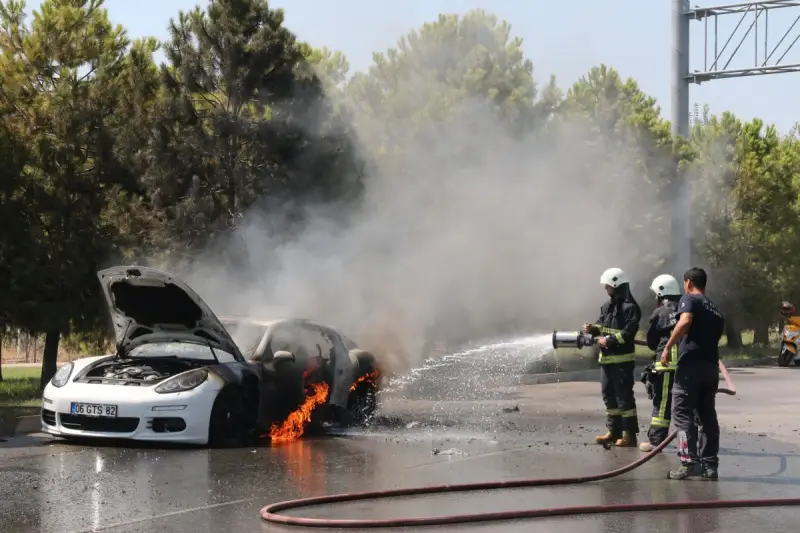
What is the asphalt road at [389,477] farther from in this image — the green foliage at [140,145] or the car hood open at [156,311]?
the green foliage at [140,145]

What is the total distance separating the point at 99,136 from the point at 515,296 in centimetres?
1012

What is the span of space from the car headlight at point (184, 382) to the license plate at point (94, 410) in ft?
1.45

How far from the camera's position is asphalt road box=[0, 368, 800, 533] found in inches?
261

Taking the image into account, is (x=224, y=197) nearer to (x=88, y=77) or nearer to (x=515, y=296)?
(x=88, y=77)

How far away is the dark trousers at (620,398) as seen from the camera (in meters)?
10.5

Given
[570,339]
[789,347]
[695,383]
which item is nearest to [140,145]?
[570,339]

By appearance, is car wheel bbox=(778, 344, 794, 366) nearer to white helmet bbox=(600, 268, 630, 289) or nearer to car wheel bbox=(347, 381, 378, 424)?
car wheel bbox=(347, 381, 378, 424)

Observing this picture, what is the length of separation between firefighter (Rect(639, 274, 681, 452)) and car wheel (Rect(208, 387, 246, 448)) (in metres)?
3.88

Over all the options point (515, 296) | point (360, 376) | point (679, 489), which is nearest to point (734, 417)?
point (360, 376)

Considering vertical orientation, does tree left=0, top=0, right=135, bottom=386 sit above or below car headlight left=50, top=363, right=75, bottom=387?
above

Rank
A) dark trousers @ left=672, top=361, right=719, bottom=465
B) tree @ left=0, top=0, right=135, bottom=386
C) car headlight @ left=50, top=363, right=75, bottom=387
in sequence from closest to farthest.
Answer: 1. dark trousers @ left=672, top=361, right=719, bottom=465
2. car headlight @ left=50, top=363, right=75, bottom=387
3. tree @ left=0, top=0, right=135, bottom=386

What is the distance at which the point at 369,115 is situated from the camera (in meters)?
22.9

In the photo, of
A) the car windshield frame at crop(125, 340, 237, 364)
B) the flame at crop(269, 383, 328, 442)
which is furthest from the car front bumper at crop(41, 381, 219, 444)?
the flame at crop(269, 383, 328, 442)

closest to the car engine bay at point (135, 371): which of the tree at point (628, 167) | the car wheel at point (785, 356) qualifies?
the tree at point (628, 167)
